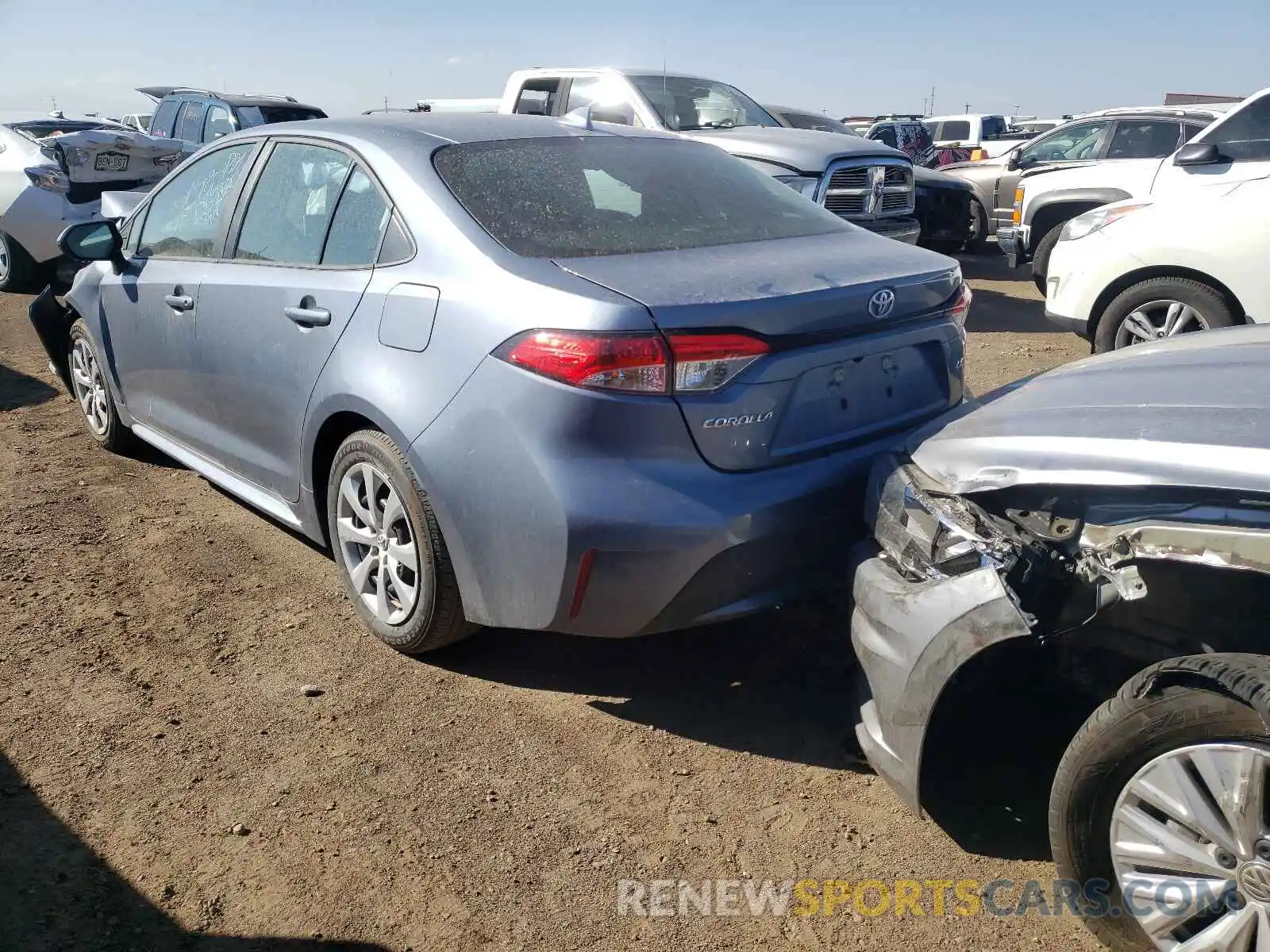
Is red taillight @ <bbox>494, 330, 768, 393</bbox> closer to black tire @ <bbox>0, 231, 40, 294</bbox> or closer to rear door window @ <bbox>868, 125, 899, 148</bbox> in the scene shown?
black tire @ <bbox>0, 231, 40, 294</bbox>

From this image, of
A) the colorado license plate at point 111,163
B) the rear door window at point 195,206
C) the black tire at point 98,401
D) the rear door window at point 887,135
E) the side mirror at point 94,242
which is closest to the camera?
the rear door window at point 195,206

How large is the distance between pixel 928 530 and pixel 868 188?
7091mm

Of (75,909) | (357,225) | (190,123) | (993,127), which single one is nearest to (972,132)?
(993,127)

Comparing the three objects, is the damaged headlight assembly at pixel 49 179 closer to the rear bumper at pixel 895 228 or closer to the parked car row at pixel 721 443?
the parked car row at pixel 721 443

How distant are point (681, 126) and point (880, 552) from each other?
24.7 feet

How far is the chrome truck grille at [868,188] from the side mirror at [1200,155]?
250 cm

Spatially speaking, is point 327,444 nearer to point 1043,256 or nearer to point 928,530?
point 928,530

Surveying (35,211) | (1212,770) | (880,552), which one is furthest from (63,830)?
(35,211)

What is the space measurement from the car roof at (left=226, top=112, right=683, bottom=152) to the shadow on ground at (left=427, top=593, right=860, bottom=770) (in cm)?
172

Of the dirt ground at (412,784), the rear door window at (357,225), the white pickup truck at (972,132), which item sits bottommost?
the white pickup truck at (972,132)

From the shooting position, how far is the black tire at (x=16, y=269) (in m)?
10.7

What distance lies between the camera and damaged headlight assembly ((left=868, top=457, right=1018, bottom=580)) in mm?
2521

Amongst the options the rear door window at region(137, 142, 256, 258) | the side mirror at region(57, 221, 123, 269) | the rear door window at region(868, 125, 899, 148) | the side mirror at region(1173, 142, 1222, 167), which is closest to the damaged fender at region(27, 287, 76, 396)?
the side mirror at region(57, 221, 123, 269)

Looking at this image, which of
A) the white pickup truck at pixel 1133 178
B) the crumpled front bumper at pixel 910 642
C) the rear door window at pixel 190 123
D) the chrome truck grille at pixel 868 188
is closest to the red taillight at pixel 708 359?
the crumpled front bumper at pixel 910 642
